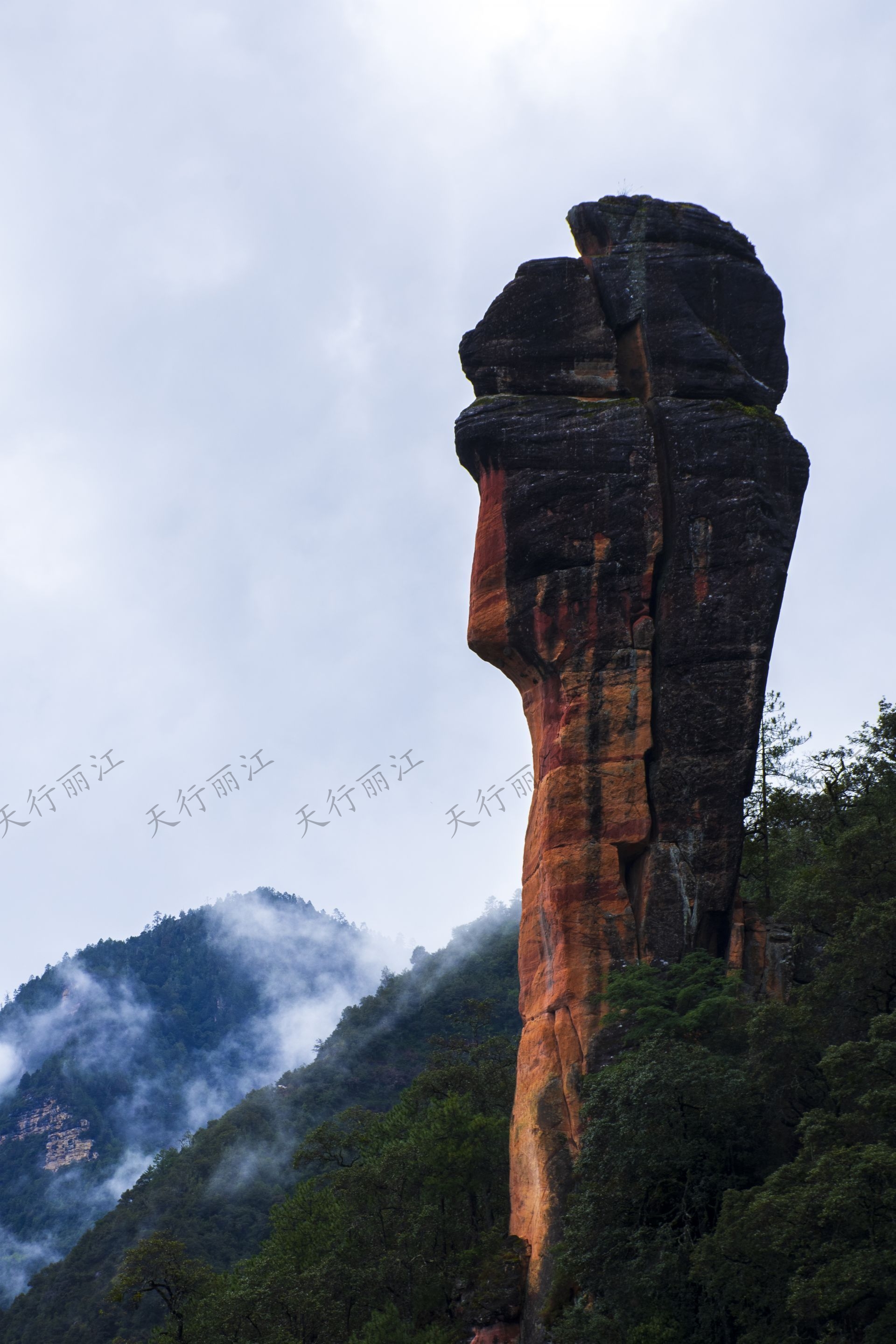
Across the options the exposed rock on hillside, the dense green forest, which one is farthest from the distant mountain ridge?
the dense green forest

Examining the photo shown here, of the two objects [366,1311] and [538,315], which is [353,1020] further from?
[538,315]

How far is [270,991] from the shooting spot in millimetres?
101562

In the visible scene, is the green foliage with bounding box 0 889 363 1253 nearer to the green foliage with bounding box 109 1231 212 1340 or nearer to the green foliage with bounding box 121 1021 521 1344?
the green foliage with bounding box 121 1021 521 1344

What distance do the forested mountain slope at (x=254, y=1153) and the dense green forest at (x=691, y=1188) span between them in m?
19.3

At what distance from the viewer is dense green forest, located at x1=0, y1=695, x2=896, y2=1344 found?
48.5ft

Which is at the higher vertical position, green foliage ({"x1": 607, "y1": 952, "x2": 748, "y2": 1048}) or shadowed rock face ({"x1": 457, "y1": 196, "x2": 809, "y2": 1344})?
shadowed rock face ({"x1": 457, "y1": 196, "x2": 809, "y2": 1344})

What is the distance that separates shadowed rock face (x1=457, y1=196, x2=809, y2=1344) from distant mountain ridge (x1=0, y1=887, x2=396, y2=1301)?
5941 centimetres

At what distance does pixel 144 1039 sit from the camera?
9319cm

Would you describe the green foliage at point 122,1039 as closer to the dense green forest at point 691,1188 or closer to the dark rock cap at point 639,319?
the dense green forest at point 691,1188

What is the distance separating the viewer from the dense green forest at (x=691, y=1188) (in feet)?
48.5

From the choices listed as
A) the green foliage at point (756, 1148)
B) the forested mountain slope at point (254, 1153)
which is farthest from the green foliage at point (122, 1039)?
the green foliage at point (756, 1148)

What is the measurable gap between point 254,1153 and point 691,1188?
38217mm

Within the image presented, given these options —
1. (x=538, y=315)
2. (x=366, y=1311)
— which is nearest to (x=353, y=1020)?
(x=366, y=1311)

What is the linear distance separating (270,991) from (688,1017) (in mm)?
86704
